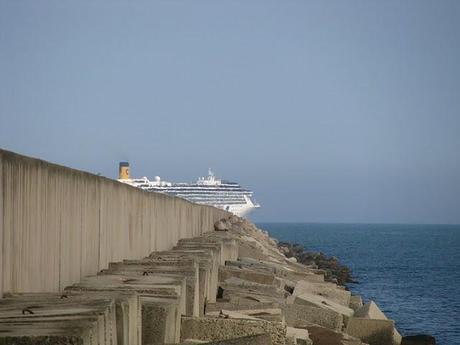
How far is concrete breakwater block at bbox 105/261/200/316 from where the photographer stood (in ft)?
19.7

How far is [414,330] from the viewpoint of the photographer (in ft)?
60.1

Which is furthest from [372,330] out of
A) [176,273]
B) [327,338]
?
[176,273]

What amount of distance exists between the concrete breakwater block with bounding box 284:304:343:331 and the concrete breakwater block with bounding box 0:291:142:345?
394cm

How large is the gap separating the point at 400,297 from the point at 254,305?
20554 millimetres

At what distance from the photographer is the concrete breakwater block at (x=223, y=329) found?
222 inches

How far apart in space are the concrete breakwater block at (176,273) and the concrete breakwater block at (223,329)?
Answer: 19cm

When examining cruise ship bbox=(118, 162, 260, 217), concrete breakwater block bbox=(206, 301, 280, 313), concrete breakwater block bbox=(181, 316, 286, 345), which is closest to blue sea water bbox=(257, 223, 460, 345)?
concrete breakwater block bbox=(206, 301, 280, 313)

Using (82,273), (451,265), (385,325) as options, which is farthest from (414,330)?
(451,265)

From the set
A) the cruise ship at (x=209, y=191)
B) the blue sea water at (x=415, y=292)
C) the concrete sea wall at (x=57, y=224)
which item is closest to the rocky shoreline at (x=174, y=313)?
the concrete sea wall at (x=57, y=224)

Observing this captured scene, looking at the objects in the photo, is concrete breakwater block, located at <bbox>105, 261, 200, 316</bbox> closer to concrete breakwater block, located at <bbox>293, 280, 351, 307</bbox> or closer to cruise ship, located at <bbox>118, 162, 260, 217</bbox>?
concrete breakwater block, located at <bbox>293, 280, 351, 307</bbox>

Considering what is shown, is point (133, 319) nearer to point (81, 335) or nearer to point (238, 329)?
point (81, 335)

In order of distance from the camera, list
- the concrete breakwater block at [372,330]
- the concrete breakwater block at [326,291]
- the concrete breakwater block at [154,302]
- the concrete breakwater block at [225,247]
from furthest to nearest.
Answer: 1. the concrete breakwater block at [225,247]
2. the concrete breakwater block at [326,291]
3. the concrete breakwater block at [372,330]
4. the concrete breakwater block at [154,302]

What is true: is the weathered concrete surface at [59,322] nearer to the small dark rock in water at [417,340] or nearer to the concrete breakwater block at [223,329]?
the concrete breakwater block at [223,329]

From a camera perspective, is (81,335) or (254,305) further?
Result: (254,305)
